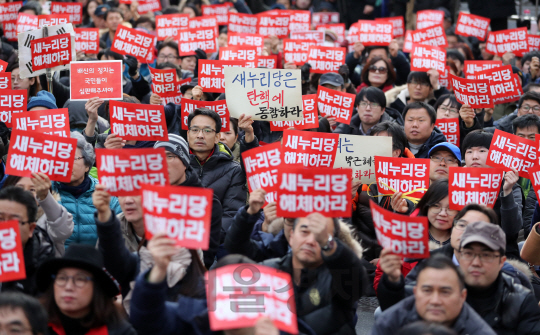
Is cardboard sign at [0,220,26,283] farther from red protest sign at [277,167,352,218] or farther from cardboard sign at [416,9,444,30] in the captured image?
cardboard sign at [416,9,444,30]

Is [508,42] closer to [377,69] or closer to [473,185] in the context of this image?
[377,69]

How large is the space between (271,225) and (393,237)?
1134 millimetres

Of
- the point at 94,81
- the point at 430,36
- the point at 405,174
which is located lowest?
the point at 405,174

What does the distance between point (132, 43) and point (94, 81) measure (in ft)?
9.25

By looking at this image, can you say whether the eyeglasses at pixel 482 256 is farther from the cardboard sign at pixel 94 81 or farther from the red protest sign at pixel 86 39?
the red protest sign at pixel 86 39

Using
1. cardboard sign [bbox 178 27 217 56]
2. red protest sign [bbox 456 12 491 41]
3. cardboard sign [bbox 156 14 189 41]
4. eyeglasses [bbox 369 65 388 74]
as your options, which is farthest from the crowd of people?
red protest sign [bbox 456 12 491 41]

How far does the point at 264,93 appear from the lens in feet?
24.4

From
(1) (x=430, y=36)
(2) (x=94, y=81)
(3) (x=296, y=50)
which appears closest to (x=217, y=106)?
(2) (x=94, y=81)

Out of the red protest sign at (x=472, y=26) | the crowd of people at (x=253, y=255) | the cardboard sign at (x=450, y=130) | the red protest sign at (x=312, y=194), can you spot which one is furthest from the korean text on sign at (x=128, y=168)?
the red protest sign at (x=472, y=26)

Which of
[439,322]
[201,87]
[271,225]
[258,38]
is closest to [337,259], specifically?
[439,322]

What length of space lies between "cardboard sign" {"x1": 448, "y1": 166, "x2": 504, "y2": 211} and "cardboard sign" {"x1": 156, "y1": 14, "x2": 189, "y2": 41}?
7889 mm

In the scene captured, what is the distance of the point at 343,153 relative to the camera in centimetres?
688

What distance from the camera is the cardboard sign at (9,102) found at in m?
7.39

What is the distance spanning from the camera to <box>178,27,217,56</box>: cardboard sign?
11.7 m
